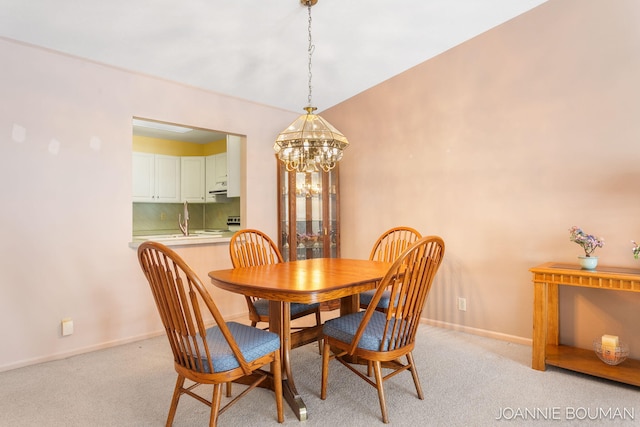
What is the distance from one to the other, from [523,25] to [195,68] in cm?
281

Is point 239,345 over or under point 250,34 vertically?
under

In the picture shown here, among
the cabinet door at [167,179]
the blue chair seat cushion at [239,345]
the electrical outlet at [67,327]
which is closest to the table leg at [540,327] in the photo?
the blue chair seat cushion at [239,345]

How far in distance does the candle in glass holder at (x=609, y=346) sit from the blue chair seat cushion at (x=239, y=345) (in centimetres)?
216

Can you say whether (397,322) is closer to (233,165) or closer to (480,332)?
(480,332)

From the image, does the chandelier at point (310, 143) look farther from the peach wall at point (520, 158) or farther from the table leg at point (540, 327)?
the table leg at point (540, 327)

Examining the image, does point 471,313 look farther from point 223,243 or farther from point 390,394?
point 223,243

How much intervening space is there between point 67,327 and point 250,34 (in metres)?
2.70

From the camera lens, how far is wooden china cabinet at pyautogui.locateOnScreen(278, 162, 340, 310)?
165 inches

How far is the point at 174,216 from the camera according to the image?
5879 mm

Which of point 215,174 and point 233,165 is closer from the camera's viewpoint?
point 233,165

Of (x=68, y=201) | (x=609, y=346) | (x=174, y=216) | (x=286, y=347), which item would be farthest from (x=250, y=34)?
(x=174, y=216)

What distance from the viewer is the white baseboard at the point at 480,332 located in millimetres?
3045

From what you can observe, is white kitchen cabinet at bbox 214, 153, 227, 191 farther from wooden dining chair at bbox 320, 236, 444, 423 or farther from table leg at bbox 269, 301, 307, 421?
wooden dining chair at bbox 320, 236, 444, 423

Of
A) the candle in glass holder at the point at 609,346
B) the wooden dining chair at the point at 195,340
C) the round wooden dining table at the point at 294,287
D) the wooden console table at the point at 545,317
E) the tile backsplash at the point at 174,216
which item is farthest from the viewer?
the tile backsplash at the point at 174,216
